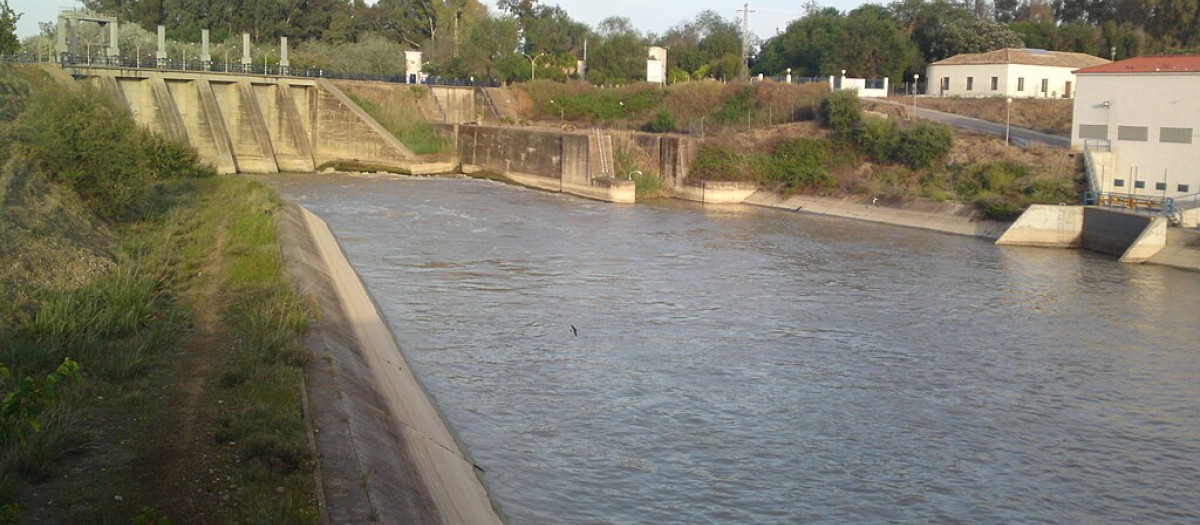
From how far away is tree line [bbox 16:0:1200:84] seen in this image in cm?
6969

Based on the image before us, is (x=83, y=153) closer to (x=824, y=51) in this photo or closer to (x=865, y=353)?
(x=865, y=353)

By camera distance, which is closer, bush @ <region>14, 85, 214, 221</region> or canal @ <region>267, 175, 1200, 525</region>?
A: canal @ <region>267, 175, 1200, 525</region>

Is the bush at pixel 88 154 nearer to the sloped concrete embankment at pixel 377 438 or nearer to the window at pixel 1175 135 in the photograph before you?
the sloped concrete embankment at pixel 377 438

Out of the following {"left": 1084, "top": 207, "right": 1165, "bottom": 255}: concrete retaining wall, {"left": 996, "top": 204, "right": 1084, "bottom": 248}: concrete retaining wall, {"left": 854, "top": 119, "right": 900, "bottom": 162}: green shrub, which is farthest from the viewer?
{"left": 854, "top": 119, "right": 900, "bottom": 162}: green shrub

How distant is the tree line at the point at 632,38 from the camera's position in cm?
6969

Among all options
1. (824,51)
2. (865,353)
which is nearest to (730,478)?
(865,353)

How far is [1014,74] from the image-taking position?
57.2m

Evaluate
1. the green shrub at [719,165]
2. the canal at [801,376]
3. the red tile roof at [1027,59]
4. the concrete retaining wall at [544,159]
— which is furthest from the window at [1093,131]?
the concrete retaining wall at [544,159]

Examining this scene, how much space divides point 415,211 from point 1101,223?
80.1 feet

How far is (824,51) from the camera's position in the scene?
71750mm

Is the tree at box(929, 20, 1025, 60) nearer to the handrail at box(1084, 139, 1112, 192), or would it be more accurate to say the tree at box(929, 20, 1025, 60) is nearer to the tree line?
the tree line

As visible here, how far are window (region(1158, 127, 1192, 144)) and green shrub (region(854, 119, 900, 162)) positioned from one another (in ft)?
40.6

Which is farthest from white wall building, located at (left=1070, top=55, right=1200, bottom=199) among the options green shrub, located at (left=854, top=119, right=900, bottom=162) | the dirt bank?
green shrub, located at (left=854, top=119, right=900, bottom=162)

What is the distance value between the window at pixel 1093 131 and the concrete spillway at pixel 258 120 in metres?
32.9
